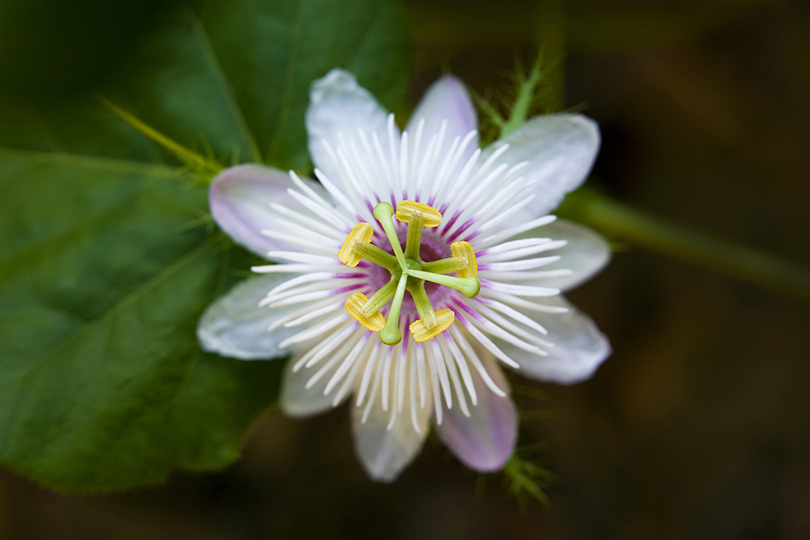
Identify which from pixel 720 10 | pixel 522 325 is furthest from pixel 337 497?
pixel 720 10

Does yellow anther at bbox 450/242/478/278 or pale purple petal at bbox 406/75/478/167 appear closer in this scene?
yellow anther at bbox 450/242/478/278

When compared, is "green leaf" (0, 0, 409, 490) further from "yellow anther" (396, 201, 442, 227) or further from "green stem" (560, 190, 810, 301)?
"green stem" (560, 190, 810, 301)

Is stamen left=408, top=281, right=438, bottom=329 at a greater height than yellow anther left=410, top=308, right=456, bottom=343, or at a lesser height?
greater

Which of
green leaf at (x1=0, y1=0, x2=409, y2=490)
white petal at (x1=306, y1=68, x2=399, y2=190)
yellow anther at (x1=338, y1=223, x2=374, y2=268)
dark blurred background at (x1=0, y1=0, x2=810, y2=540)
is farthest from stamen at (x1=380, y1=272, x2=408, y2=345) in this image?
dark blurred background at (x1=0, y1=0, x2=810, y2=540)

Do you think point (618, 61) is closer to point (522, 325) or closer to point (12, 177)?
point (522, 325)

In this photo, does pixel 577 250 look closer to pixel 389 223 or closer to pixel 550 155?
pixel 550 155

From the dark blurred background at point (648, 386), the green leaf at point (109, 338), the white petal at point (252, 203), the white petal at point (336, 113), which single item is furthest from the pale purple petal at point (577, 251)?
the dark blurred background at point (648, 386)

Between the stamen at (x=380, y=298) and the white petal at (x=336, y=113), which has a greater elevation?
the white petal at (x=336, y=113)

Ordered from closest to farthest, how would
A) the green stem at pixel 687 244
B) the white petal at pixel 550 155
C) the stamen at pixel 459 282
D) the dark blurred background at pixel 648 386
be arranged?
the stamen at pixel 459 282 → the white petal at pixel 550 155 → the green stem at pixel 687 244 → the dark blurred background at pixel 648 386

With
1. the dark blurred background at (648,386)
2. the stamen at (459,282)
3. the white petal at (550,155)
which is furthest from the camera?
the dark blurred background at (648,386)

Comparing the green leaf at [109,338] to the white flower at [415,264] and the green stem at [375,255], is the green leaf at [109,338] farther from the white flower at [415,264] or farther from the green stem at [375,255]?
the green stem at [375,255]
